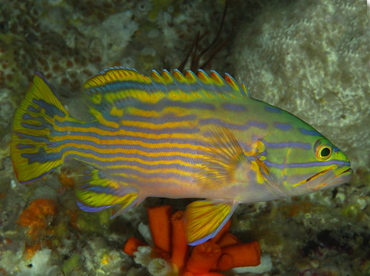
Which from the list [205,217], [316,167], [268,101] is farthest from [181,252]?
[268,101]

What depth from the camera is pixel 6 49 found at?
3986 millimetres

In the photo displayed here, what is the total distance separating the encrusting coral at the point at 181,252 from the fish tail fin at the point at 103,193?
25.4 inches

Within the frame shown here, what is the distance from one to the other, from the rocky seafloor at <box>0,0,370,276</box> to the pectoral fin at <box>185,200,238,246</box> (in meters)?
1.33

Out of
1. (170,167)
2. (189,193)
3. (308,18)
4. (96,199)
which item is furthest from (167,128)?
(308,18)

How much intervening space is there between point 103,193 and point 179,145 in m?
0.82

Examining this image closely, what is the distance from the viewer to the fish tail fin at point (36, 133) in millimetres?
2500

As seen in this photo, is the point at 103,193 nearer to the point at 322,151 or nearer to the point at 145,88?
the point at 145,88

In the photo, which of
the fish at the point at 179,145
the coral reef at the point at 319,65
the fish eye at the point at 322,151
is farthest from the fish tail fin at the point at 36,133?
the coral reef at the point at 319,65

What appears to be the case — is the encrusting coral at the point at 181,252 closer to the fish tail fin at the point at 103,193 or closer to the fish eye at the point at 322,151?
the fish tail fin at the point at 103,193

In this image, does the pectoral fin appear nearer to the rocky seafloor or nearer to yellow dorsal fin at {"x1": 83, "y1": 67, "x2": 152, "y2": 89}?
yellow dorsal fin at {"x1": 83, "y1": 67, "x2": 152, "y2": 89}

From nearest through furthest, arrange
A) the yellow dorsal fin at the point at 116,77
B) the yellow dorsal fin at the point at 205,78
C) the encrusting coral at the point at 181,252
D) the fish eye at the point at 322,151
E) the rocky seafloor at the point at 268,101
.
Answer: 1. the fish eye at the point at 322,151
2. the yellow dorsal fin at the point at 205,78
3. the yellow dorsal fin at the point at 116,77
4. the encrusting coral at the point at 181,252
5. the rocky seafloor at the point at 268,101

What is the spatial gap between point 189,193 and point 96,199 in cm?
82

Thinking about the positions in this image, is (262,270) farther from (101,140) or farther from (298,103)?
(101,140)

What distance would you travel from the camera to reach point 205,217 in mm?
2285
